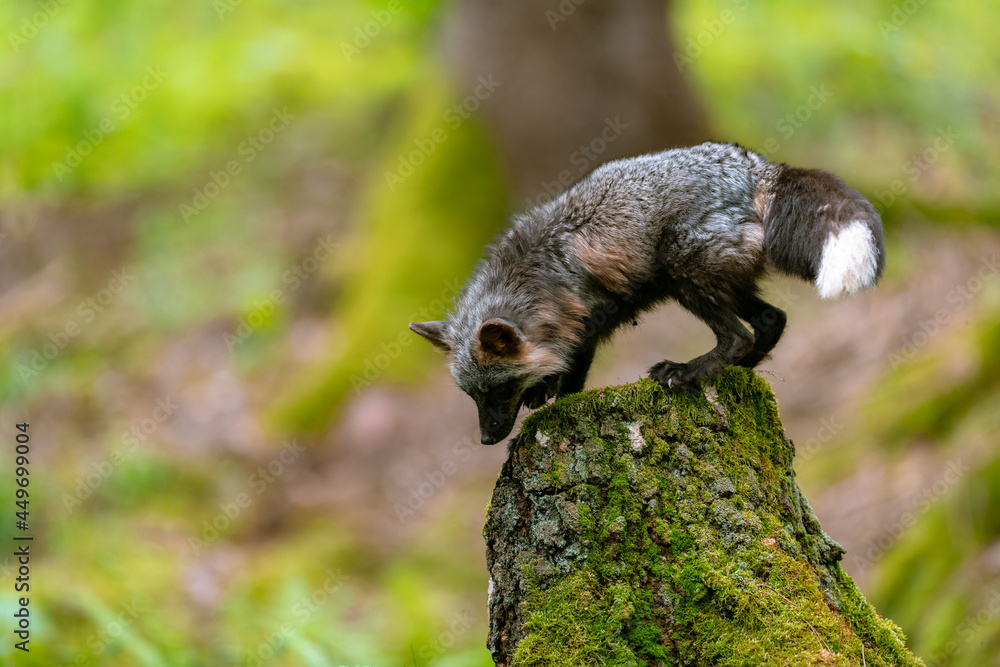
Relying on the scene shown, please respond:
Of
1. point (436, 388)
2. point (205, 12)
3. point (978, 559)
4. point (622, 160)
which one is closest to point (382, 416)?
point (436, 388)

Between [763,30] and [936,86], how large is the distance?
2.94 m

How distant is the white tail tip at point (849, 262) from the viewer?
12.8ft

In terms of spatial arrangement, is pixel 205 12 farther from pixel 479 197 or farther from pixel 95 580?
pixel 95 580

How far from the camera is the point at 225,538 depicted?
28.7ft

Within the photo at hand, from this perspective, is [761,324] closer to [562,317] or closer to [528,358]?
[562,317]

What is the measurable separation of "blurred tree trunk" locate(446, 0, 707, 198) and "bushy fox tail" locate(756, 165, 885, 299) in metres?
4.84
